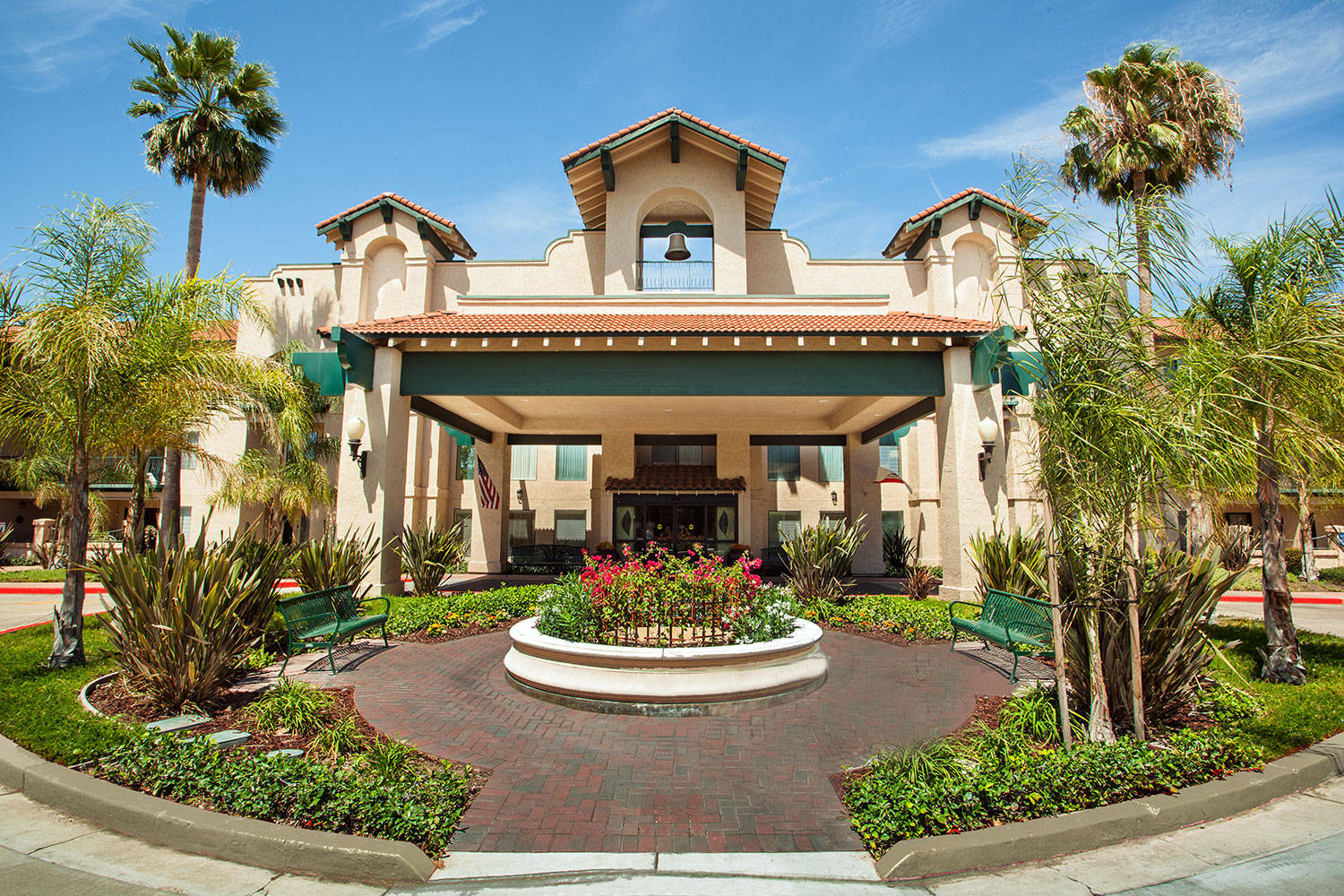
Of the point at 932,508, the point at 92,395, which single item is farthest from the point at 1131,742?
the point at 932,508

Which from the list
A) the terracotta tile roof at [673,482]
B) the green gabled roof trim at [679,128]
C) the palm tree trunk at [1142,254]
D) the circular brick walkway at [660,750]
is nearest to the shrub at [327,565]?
the circular brick walkway at [660,750]

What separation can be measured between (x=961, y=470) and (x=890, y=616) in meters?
4.08

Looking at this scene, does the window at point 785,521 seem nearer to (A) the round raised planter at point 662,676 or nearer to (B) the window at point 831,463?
(B) the window at point 831,463

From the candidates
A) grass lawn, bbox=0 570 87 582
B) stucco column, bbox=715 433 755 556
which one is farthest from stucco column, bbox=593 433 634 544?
grass lawn, bbox=0 570 87 582

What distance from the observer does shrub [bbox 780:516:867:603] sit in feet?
41.3

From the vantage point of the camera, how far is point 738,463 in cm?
2100

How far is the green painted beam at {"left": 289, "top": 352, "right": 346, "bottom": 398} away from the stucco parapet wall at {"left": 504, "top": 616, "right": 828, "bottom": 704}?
9046 mm

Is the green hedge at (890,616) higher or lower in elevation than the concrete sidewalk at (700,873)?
higher

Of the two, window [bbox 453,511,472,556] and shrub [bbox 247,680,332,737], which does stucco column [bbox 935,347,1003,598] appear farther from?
window [bbox 453,511,472,556]

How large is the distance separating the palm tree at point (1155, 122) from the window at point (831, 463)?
991 centimetres

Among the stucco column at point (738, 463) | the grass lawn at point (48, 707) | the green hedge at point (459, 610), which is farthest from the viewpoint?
the stucco column at point (738, 463)

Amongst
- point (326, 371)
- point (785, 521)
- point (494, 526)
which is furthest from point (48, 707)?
point (785, 521)

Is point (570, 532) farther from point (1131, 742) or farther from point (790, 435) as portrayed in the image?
point (1131, 742)

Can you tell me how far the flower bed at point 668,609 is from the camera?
7.61 meters
